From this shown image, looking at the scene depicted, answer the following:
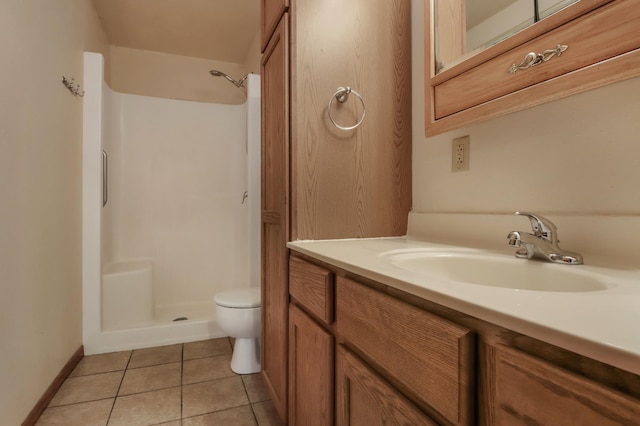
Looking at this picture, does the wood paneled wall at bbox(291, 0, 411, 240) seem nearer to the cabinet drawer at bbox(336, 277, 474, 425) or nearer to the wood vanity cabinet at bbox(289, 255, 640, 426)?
the wood vanity cabinet at bbox(289, 255, 640, 426)

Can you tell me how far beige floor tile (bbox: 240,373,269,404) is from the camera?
5.17ft

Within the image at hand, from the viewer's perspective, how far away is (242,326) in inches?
70.7

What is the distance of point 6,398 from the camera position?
1.18m

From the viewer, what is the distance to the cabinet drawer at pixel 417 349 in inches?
17.3

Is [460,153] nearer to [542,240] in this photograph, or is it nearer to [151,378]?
[542,240]

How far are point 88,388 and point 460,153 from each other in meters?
2.07

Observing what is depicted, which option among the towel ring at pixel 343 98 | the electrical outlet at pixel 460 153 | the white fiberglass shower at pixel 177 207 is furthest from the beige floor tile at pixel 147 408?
the electrical outlet at pixel 460 153

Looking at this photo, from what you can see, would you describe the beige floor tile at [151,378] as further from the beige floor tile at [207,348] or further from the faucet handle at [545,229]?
the faucet handle at [545,229]

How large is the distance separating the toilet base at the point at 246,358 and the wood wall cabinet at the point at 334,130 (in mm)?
503

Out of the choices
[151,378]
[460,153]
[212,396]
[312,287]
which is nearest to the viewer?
[312,287]

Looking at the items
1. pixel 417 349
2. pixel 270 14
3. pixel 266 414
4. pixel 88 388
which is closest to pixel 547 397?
pixel 417 349

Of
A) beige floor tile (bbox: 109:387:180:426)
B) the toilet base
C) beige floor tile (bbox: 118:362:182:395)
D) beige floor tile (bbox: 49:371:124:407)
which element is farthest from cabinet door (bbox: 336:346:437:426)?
beige floor tile (bbox: 49:371:124:407)

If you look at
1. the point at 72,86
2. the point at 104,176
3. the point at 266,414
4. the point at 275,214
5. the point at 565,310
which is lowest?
the point at 266,414

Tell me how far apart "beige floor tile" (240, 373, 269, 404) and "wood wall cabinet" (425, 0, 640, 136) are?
1.45 metres
